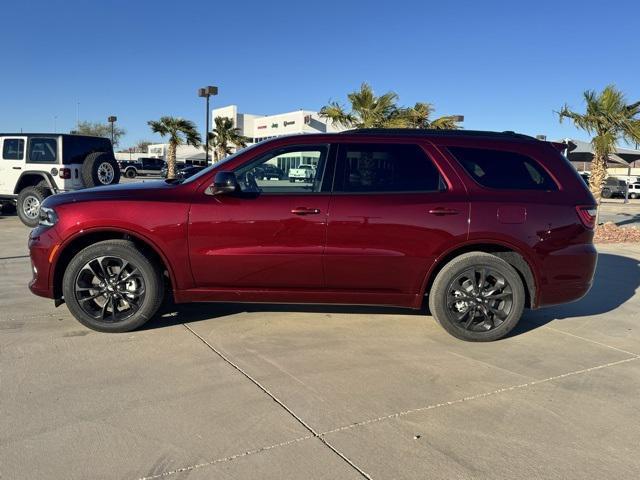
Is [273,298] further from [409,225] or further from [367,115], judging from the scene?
[367,115]

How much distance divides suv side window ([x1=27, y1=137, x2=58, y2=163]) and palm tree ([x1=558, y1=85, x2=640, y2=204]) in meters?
12.6

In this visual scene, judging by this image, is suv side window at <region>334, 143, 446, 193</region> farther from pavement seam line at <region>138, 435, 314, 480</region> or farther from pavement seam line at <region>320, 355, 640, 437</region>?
pavement seam line at <region>138, 435, 314, 480</region>

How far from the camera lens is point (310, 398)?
135 inches

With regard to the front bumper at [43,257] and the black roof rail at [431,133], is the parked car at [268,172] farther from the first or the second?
the front bumper at [43,257]

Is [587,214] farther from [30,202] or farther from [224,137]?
[224,137]

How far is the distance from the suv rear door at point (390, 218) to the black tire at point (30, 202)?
9.61 m

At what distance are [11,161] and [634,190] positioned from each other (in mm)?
42885

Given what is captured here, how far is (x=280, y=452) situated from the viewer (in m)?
2.80

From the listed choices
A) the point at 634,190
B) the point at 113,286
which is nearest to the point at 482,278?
the point at 113,286

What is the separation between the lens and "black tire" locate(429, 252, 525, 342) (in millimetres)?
4555

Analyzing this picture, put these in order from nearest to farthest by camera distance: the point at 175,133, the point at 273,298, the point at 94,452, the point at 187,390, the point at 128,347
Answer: the point at 94,452
the point at 187,390
the point at 128,347
the point at 273,298
the point at 175,133

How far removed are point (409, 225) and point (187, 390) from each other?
2.21 meters

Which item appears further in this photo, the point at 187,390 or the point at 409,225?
the point at 409,225

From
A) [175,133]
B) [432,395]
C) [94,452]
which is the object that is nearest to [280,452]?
[94,452]
